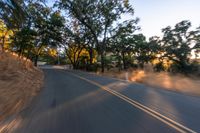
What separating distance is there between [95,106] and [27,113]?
2.32 meters

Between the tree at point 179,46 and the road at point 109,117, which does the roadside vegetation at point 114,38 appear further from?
the road at point 109,117

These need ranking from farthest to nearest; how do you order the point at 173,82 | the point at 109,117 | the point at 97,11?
1. the point at 97,11
2. the point at 173,82
3. the point at 109,117

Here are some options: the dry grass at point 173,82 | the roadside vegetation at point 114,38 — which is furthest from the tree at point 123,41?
the dry grass at point 173,82

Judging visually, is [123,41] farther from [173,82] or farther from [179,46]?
[173,82]

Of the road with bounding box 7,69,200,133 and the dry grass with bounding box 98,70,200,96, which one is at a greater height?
the road with bounding box 7,69,200,133

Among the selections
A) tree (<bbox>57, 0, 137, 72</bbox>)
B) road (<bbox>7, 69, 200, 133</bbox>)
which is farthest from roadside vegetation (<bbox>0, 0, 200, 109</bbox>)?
road (<bbox>7, 69, 200, 133</bbox>)

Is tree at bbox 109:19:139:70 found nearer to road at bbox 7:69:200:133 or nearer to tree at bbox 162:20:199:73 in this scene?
tree at bbox 162:20:199:73

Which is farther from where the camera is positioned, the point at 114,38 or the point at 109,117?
the point at 114,38

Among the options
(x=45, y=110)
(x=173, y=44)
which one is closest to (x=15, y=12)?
(x=45, y=110)

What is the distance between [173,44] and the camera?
132ft

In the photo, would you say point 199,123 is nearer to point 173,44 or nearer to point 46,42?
point 173,44

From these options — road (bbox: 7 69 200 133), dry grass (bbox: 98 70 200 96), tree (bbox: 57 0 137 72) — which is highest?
tree (bbox: 57 0 137 72)

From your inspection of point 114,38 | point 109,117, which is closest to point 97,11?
point 114,38

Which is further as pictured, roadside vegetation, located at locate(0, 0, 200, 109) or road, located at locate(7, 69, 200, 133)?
roadside vegetation, located at locate(0, 0, 200, 109)
